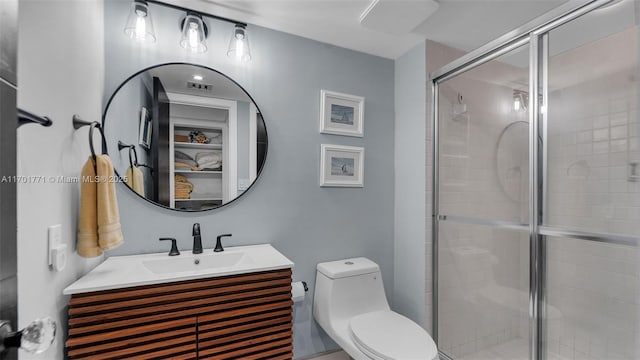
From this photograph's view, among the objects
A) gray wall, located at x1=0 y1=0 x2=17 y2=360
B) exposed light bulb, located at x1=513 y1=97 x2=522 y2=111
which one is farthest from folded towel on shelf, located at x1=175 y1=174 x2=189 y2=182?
exposed light bulb, located at x1=513 y1=97 x2=522 y2=111

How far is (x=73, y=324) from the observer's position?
1098mm

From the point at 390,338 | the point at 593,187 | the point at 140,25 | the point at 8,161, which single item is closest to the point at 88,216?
the point at 8,161

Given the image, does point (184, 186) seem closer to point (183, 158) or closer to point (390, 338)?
point (183, 158)

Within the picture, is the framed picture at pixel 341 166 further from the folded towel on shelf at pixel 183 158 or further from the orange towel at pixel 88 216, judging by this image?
the orange towel at pixel 88 216

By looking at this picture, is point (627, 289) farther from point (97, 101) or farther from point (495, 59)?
point (97, 101)

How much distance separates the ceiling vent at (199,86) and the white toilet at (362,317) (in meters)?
1.34

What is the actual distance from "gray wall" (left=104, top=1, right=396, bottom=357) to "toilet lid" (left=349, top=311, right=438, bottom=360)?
461 mm

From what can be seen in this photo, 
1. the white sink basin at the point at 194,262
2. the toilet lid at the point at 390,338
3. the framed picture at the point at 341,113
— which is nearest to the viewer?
the toilet lid at the point at 390,338

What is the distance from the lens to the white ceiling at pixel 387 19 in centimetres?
164

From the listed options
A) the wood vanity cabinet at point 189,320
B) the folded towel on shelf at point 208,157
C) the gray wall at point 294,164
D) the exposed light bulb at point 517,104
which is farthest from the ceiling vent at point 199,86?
the exposed light bulb at point 517,104

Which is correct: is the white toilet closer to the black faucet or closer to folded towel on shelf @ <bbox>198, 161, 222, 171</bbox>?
the black faucet

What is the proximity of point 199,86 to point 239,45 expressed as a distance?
35cm

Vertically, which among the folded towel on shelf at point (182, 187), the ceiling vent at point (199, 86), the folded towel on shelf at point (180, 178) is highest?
the ceiling vent at point (199, 86)

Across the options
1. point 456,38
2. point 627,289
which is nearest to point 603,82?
point 627,289
